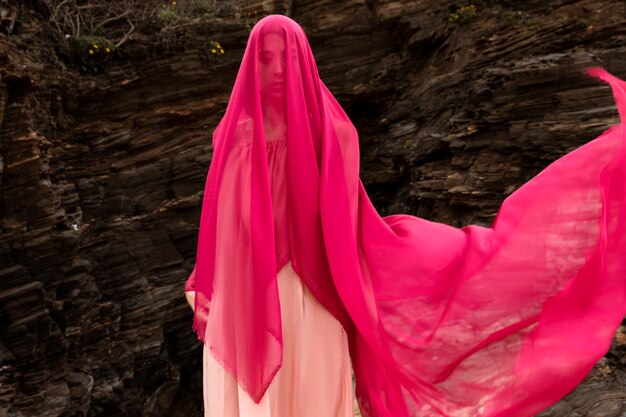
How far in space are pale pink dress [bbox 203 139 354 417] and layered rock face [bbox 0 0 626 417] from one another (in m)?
2.41

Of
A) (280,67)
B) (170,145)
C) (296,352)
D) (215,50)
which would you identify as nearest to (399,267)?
(296,352)

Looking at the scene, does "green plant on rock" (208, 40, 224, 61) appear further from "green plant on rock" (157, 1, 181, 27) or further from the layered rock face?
"green plant on rock" (157, 1, 181, 27)

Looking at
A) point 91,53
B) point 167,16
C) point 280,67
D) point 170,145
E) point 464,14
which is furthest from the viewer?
point 464,14

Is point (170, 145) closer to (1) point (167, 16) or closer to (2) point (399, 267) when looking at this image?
(1) point (167, 16)

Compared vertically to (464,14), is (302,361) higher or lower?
lower

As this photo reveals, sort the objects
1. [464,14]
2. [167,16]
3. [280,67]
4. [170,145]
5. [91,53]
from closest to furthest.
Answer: [280,67]
[91,53]
[170,145]
[167,16]
[464,14]

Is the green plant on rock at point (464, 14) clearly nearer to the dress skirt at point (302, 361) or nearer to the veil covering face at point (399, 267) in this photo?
the veil covering face at point (399, 267)

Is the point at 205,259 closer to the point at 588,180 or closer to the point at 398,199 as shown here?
the point at 588,180

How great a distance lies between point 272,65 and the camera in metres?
1.85

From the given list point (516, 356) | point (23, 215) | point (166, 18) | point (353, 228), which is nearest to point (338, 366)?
point (353, 228)

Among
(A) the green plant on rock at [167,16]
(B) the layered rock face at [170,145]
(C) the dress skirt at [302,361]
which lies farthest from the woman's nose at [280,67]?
(A) the green plant on rock at [167,16]

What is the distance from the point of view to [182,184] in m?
5.18

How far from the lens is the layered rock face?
386 centimetres

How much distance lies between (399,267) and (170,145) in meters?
3.77
